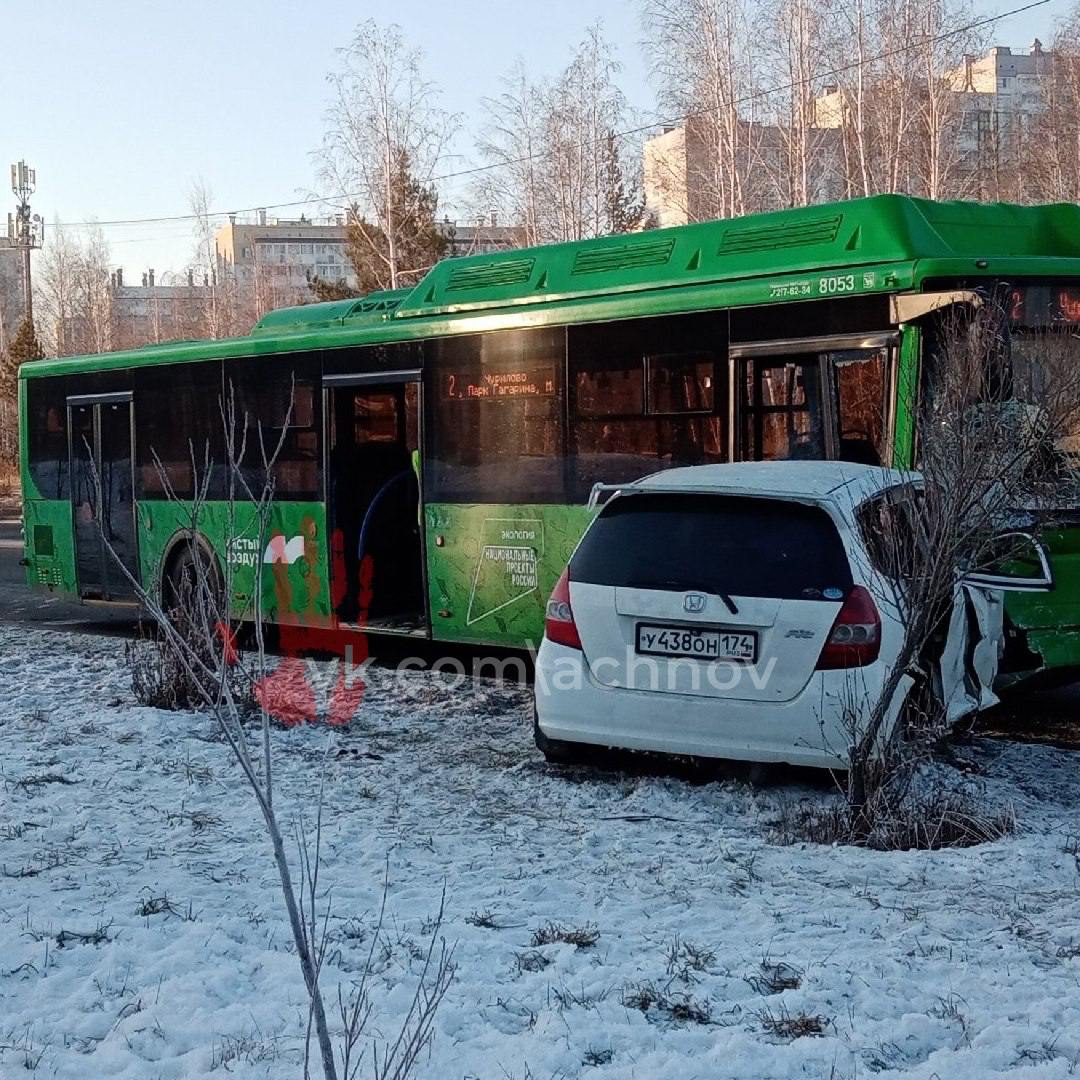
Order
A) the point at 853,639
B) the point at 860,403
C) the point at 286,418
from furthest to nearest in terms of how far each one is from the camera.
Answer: the point at 286,418
the point at 860,403
the point at 853,639

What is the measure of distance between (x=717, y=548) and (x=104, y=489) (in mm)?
9232

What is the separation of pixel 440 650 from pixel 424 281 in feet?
10.9

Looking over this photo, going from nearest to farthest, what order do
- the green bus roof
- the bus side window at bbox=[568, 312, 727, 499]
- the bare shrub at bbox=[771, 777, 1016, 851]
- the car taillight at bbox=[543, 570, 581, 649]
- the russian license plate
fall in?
the bare shrub at bbox=[771, 777, 1016, 851]
the russian license plate
the car taillight at bbox=[543, 570, 581, 649]
the green bus roof
the bus side window at bbox=[568, 312, 727, 499]

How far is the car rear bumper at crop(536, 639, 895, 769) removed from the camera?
253 inches

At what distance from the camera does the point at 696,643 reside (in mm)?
6648

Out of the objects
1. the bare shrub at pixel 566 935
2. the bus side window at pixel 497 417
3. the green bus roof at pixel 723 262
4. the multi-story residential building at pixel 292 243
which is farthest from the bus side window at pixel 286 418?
the multi-story residential building at pixel 292 243

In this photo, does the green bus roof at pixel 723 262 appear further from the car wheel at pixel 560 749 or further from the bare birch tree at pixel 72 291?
the bare birch tree at pixel 72 291

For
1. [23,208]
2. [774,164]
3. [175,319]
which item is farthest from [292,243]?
[774,164]

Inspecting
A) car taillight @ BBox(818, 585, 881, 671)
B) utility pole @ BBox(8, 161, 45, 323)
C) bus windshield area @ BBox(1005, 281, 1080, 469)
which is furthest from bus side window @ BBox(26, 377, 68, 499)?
utility pole @ BBox(8, 161, 45, 323)

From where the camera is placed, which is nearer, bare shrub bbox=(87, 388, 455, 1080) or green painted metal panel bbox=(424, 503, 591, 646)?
bare shrub bbox=(87, 388, 455, 1080)

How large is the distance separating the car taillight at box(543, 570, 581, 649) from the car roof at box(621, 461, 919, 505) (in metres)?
0.58

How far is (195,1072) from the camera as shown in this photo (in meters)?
3.68

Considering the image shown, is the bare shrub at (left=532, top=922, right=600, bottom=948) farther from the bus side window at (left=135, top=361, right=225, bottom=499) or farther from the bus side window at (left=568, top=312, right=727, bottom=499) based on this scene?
the bus side window at (left=135, top=361, right=225, bottom=499)

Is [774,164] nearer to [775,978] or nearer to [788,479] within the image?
[788,479]
